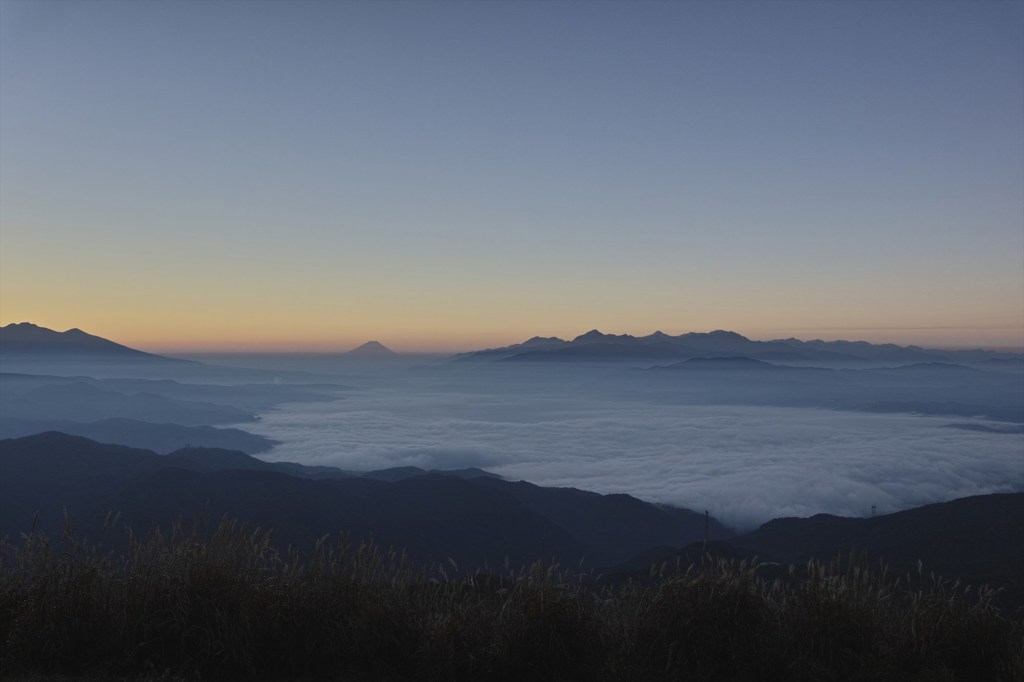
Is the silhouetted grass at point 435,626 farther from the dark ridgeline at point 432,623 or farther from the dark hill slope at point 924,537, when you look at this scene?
the dark hill slope at point 924,537

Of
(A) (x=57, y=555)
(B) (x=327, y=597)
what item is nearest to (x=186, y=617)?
(B) (x=327, y=597)

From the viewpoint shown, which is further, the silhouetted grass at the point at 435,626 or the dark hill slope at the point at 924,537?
the dark hill slope at the point at 924,537

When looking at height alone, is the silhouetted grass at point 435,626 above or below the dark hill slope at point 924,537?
above

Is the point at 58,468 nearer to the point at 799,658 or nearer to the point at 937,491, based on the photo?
the point at 799,658

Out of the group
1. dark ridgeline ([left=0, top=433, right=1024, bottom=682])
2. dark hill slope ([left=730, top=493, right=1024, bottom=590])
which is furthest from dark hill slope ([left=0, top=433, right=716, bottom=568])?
dark ridgeline ([left=0, top=433, right=1024, bottom=682])

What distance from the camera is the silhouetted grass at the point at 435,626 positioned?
416cm

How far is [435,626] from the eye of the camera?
14.1ft

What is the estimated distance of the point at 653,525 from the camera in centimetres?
9150

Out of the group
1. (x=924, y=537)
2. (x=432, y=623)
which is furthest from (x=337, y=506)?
(x=432, y=623)

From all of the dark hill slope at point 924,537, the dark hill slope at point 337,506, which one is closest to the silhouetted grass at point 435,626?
the dark hill slope at point 924,537

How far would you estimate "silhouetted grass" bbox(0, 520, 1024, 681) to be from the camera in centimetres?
416

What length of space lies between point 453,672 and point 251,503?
75106 mm

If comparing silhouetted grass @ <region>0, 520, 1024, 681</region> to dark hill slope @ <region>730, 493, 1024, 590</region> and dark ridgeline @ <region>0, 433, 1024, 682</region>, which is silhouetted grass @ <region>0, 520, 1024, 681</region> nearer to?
dark ridgeline @ <region>0, 433, 1024, 682</region>

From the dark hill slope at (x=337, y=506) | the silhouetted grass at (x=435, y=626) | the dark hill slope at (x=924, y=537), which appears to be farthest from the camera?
the dark hill slope at (x=337, y=506)
